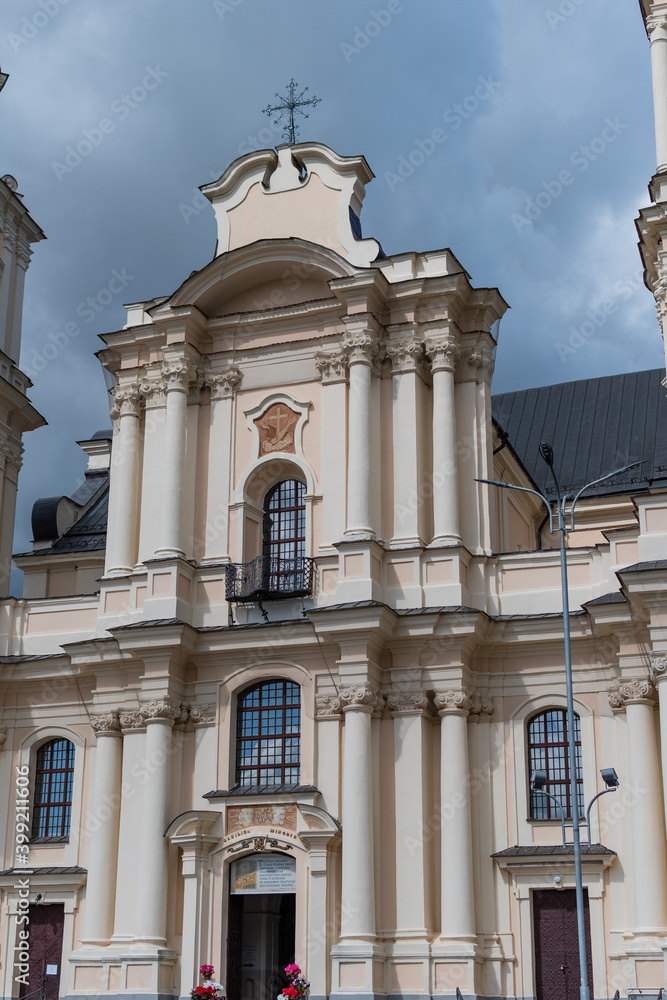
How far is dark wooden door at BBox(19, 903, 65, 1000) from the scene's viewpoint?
26.1 m

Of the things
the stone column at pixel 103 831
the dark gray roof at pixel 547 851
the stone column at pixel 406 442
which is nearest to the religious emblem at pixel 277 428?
the stone column at pixel 406 442

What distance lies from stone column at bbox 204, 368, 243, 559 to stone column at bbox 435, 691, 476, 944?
577 centimetres

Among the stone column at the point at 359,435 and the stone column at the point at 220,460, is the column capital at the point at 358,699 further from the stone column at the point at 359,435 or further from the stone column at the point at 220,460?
the stone column at the point at 220,460

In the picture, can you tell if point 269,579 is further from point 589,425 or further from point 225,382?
point 589,425

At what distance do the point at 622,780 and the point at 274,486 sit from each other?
9267 millimetres

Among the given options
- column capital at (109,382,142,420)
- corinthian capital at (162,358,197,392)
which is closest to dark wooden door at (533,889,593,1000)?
corinthian capital at (162,358,197,392)

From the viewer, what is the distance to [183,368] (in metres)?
27.8

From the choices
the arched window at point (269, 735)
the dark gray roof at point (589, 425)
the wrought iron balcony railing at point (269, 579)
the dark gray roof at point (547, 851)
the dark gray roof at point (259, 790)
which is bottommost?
the dark gray roof at point (547, 851)

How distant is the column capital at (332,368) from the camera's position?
2703 centimetres

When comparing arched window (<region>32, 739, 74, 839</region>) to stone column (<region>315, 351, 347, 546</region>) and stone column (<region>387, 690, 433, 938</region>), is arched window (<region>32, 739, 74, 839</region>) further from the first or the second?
stone column (<region>387, 690, 433, 938</region>)

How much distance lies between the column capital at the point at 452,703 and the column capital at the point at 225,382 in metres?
8.03

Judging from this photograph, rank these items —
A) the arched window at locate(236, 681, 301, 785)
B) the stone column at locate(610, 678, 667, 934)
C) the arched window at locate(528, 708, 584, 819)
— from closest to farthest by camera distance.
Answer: the stone column at locate(610, 678, 667, 934)
the arched window at locate(528, 708, 584, 819)
the arched window at locate(236, 681, 301, 785)

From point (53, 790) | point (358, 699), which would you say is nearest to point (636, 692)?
point (358, 699)

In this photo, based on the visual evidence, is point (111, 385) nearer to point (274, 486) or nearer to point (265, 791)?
point (274, 486)
